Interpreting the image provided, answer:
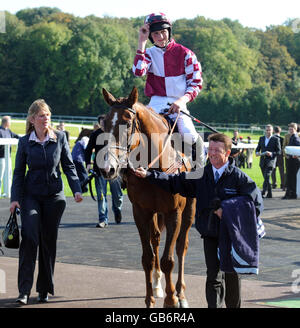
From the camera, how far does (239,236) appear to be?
4641mm

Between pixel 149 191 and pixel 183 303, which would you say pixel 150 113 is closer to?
pixel 149 191

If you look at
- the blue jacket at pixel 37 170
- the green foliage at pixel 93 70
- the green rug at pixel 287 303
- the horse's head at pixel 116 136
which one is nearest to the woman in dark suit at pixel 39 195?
the blue jacket at pixel 37 170

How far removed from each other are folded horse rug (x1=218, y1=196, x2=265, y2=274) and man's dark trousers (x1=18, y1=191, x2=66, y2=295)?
6.46ft

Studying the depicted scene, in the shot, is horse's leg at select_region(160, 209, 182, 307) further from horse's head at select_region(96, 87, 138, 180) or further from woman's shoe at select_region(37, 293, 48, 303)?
woman's shoe at select_region(37, 293, 48, 303)

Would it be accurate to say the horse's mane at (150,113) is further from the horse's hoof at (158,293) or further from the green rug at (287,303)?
the green rug at (287,303)

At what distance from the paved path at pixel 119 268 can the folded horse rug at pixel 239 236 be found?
1028 millimetres

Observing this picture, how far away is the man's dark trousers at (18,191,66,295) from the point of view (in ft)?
19.4

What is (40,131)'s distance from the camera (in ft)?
19.8

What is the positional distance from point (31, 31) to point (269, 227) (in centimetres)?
6800

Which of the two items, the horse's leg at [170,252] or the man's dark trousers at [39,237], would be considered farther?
the man's dark trousers at [39,237]

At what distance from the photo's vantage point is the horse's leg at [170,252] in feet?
18.6
